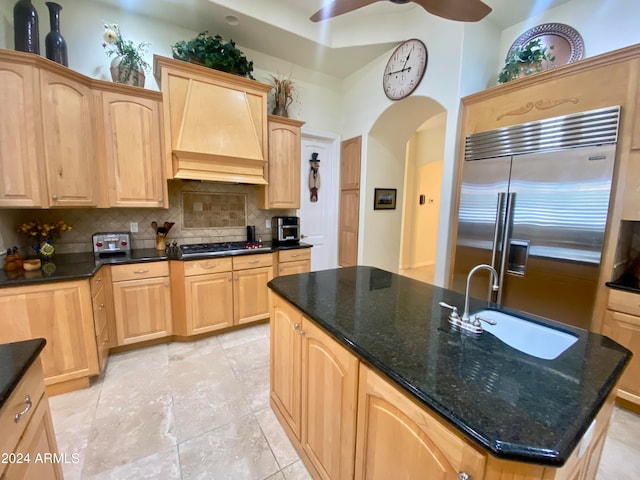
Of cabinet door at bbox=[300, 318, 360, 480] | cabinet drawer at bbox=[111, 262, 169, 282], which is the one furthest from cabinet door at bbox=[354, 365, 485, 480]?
cabinet drawer at bbox=[111, 262, 169, 282]

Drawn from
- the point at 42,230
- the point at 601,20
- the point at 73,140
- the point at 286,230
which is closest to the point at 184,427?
the point at 42,230

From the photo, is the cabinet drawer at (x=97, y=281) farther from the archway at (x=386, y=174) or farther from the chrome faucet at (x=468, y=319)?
the archway at (x=386, y=174)

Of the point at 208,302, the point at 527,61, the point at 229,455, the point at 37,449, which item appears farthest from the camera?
the point at 208,302

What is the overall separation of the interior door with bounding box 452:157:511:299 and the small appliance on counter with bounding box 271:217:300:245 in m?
1.91

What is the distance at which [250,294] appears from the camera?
306cm

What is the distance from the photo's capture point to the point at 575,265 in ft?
6.71

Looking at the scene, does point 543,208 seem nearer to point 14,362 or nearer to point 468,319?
point 468,319

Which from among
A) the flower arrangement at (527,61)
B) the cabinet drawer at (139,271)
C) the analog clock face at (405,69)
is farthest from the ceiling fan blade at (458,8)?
the cabinet drawer at (139,271)

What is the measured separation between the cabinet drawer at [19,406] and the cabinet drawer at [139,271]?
1.52 meters

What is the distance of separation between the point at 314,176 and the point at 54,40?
9.39 feet

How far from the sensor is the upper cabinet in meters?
1.94

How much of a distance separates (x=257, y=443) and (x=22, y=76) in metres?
2.94

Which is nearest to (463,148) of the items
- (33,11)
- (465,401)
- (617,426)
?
(617,426)

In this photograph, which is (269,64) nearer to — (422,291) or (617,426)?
(422,291)
